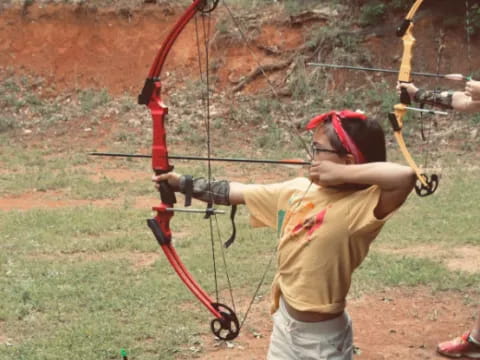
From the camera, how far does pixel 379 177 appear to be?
2312 millimetres

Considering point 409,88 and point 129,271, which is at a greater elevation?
point 409,88

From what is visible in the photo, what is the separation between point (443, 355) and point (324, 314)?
1.90m

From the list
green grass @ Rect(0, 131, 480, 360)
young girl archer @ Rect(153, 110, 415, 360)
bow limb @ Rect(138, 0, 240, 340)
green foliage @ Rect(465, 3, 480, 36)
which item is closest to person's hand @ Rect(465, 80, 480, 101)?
young girl archer @ Rect(153, 110, 415, 360)

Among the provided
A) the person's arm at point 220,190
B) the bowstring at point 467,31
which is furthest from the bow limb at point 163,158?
the bowstring at point 467,31

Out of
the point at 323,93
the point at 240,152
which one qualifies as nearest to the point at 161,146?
A: the point at 240,152

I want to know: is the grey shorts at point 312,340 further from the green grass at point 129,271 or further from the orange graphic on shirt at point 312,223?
the green grass at point 129,271

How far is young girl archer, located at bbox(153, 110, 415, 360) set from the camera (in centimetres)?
239

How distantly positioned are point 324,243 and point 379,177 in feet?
0.97

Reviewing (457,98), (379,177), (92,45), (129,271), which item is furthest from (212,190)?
(92,45)

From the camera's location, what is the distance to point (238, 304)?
500 cm

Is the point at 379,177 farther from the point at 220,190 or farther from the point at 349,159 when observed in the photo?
the point at 220,190

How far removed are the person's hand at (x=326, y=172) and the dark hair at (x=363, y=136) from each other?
0.07 metres

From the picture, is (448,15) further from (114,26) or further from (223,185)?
(223,185)

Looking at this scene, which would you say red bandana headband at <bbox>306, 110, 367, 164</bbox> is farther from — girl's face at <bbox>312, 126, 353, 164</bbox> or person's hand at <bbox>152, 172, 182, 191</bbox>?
person's hand at <bbox>152, 172, 182, 191</bbox>
